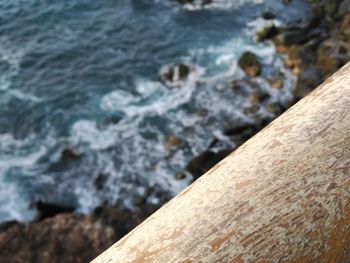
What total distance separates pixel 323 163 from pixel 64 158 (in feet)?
27.0

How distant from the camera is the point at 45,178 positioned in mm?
8312

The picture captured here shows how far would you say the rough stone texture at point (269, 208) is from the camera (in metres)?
0.85

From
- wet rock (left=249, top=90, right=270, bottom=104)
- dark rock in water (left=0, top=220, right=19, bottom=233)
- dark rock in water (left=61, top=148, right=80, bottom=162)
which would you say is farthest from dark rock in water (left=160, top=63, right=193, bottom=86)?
dark rock in water (left=0, top=220, right=19, bottom=233)

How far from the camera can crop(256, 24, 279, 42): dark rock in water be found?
39.5 ft

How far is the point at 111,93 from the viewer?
1051 centimetres

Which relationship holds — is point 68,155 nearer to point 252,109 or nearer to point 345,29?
point 252,109

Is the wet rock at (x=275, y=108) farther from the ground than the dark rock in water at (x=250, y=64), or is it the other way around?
the dark rock in water at (x=250, y=64)

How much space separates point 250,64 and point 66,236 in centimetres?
651

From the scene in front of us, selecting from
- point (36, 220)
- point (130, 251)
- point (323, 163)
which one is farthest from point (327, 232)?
point (36, 220)

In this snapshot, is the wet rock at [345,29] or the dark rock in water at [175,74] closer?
the wet rock at [345,29]

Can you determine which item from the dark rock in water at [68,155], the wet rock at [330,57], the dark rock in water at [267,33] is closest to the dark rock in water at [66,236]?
the dark rock in water at [68,155]

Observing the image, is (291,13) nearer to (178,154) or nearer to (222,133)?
(222,133)

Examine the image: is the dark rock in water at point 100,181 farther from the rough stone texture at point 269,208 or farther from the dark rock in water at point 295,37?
the rough stone texture at point 269,208

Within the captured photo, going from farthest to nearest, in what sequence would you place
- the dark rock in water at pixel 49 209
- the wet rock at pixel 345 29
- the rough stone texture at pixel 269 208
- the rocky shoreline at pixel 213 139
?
the wet rock at pixel 345 29, the dark rock in water at pixel 49 209, the rocky shoreline at pixel 213 139, the rough stone texture at pixel 269 208
